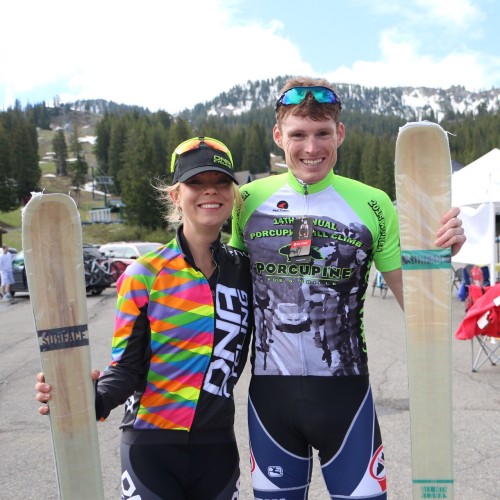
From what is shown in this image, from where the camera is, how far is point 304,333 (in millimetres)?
2250

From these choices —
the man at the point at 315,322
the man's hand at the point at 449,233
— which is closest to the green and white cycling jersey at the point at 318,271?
the man at the point at 315,322

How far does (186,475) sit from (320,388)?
61cm

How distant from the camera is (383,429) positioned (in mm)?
4938

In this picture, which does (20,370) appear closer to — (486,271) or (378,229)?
(378,229)

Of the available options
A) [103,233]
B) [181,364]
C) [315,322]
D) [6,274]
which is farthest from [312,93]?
[103,233]

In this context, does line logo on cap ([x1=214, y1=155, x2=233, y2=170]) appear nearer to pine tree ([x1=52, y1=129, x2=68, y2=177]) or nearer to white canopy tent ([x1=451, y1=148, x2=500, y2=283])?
white canopy tent ([x1=451, y1=148, x2=500, y2=283])

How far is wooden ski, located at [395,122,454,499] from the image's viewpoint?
2.24 m

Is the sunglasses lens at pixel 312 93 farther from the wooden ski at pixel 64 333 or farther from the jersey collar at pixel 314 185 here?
the wooden ski at pixel 64 333

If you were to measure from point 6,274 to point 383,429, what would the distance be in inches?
607

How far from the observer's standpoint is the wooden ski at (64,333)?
6.92 ft

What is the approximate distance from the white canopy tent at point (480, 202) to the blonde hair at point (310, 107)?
795cm

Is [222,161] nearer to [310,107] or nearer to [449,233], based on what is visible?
[310,107]

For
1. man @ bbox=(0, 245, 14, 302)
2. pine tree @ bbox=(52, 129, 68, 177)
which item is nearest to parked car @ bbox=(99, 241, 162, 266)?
man @ bbox=(0, 245, 14, 302)

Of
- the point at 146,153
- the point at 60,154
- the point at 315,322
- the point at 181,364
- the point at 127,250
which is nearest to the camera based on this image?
the point at 181,364
